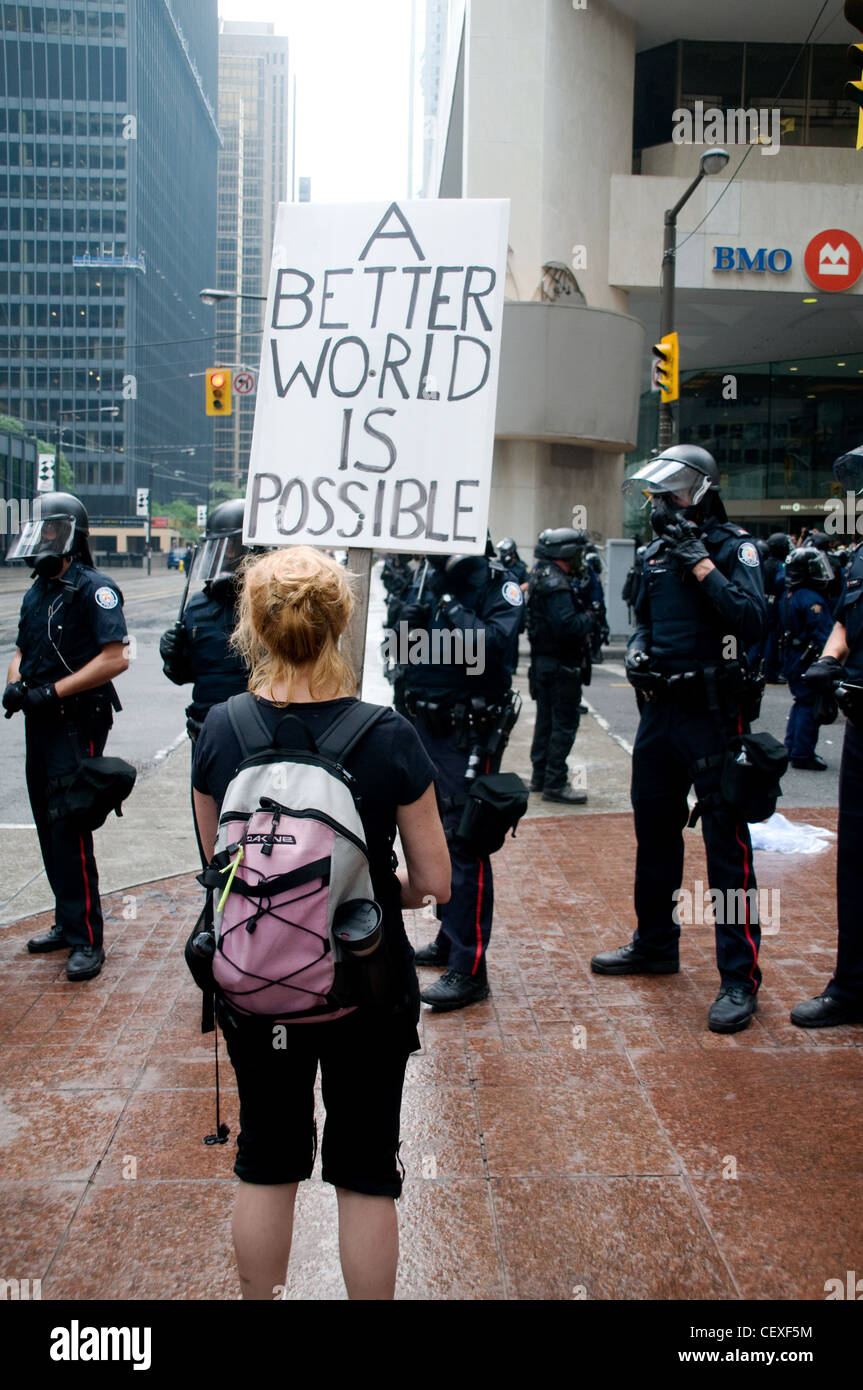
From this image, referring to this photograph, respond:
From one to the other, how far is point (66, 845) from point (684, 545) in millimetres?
2818

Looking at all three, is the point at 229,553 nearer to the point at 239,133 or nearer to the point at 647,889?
the point at 647,889

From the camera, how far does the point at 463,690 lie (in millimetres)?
4508

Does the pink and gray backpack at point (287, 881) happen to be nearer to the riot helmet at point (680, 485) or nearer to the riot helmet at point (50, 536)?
the riot helmet at point (680, 485)

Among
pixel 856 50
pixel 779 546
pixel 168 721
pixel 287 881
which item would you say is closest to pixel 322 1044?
pixel 287 881

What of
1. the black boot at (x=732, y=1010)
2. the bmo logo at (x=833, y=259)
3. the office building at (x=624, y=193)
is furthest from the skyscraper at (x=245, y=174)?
the black boot at (x=732, y=1010)

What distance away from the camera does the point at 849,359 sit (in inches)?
1299

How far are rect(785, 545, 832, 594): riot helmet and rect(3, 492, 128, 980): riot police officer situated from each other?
738cm

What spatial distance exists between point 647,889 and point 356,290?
2.70 metres

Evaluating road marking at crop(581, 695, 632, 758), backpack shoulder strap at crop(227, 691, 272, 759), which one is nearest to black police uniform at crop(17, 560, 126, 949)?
backpack shoulder strap at crop(227, 691, 272, 759)

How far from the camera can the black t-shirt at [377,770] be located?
7.07 feet

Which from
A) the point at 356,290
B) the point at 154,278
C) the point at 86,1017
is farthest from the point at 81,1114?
the point at 154,278

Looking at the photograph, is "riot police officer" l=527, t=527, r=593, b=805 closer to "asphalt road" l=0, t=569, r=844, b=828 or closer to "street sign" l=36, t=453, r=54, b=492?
"asphalt road" l=0, t=569, r=844, b=828

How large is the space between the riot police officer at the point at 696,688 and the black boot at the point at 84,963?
2307mm

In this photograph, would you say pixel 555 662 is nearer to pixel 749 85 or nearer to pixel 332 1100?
pixel 332 1100
